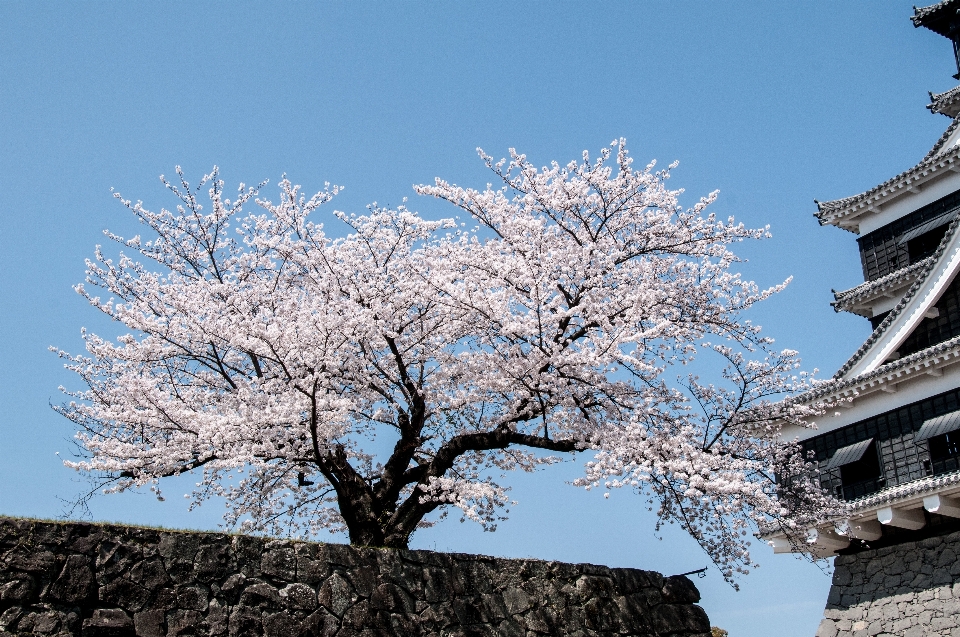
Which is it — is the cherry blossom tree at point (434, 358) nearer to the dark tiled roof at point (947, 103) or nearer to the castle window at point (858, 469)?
the castle window at point (858, 469)

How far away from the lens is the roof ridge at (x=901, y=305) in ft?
70.1

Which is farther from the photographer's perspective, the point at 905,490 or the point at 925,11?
the point at 925,11

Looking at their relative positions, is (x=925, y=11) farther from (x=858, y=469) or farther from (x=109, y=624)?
(x=109, y=624)

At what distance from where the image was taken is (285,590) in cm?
947

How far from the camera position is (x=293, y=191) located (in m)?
14.3

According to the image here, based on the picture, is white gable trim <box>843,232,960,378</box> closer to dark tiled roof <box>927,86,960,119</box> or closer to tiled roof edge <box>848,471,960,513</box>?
tiled roof edge <box>848,471,960,513</box>

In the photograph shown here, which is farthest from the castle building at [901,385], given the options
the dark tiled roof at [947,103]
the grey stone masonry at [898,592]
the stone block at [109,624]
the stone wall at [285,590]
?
the stone block at [109,624]

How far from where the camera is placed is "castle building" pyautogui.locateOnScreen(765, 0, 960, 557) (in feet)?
63.4

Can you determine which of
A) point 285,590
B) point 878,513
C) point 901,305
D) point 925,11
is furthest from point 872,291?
point 285,590

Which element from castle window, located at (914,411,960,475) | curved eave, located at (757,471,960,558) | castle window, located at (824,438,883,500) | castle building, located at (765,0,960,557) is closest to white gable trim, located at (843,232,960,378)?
castle building, located at (765,0,960,557)

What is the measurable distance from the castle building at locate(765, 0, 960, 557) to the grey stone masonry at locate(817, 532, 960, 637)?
33 centimetres

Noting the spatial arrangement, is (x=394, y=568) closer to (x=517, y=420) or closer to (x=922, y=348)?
(x=517, y=420)

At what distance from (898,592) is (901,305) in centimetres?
628

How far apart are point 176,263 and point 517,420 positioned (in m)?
5.92
